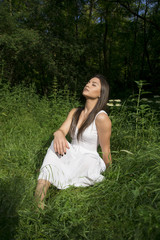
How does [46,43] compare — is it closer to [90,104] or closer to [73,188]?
[90,104]

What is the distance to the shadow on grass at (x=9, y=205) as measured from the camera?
59.3 inches

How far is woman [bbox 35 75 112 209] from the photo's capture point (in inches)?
76.2

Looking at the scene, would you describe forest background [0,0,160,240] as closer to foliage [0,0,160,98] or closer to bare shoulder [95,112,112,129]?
foliage [0,0,160,98]

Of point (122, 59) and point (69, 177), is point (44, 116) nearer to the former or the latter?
point (69, 177)

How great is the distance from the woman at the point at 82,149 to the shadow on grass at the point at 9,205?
19 centimetres

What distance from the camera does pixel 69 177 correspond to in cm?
201

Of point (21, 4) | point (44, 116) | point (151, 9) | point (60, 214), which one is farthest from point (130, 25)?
point (60, 214)

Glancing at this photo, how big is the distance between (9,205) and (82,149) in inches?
36.4

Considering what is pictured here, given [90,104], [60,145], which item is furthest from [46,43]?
[60,145]

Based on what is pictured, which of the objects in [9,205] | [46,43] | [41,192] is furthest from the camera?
[46,43]

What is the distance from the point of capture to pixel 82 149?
2.20 meters

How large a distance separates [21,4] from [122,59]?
28.9 feet

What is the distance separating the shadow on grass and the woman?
191 millimetres

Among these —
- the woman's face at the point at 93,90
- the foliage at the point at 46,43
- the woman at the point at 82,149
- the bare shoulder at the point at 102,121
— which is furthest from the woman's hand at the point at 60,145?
the foliage at the point at 46,43
